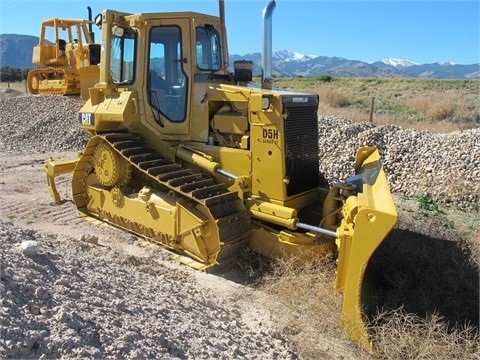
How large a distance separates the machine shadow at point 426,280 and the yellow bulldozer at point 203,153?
63 cm

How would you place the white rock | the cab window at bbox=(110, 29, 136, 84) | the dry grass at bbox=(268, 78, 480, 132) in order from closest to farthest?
1. the white rock
2. the cab window at bbox=(110, 29, 136, 84)
3. the dry grass at bbox=(268, 78, 480, 132)

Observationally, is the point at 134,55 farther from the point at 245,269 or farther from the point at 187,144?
the point at 245,269

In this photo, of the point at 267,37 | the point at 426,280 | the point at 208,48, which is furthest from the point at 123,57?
the point at 426,280

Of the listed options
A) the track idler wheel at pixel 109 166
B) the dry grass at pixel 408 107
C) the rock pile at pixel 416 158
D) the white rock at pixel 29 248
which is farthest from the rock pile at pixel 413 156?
the white rock at pixel 29 248

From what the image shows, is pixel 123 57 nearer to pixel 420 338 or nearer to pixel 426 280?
pixel 426 280

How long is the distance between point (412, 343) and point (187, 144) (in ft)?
12.1

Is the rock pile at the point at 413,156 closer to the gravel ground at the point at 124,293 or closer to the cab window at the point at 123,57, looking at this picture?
the gravel ground at the point at 124,293

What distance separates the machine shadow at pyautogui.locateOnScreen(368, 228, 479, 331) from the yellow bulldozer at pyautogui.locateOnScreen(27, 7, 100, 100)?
43.4 ft

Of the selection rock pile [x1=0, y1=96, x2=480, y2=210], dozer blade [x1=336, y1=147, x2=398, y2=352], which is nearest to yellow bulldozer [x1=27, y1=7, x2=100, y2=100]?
rock pile [x1=0, y1=96, x2=480, y2=210]

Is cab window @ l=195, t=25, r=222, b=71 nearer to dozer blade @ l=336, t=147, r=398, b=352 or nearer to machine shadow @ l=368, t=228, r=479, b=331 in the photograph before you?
dozer blade @ l=336, t=147, r=398, b=352

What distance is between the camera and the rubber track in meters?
5.38

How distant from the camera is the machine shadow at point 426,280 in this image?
4461 millimetres

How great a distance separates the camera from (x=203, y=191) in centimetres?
553

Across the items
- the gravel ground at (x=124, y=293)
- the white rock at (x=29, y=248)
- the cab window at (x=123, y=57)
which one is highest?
the cab window at (x=123, y=57)
